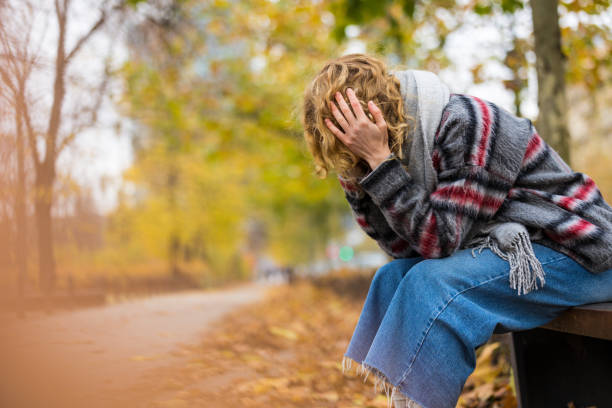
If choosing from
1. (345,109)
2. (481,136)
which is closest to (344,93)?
(345,109)

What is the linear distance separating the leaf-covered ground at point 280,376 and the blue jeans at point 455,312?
89cm

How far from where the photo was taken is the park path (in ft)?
5.38

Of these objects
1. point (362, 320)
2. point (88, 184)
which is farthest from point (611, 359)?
point (88, 184)

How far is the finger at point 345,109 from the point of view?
1808 mm

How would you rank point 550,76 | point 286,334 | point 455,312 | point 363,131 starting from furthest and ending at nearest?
point 286,334, point 550,76, point 363,131, point 455,312

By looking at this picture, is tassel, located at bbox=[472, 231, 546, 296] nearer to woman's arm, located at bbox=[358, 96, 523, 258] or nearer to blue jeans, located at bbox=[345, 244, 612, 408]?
blue jeans, located at bbox=[345, 244, 612, 408]

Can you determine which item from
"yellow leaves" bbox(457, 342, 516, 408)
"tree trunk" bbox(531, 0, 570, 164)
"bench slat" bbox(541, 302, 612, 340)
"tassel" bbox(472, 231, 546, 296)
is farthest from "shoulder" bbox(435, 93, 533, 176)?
"tree trunk" bbox(531, 0, 570, 164)

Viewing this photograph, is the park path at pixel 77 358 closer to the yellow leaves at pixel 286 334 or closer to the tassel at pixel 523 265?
the yellow leaves at pixel 286 334

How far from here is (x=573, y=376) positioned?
197 cm

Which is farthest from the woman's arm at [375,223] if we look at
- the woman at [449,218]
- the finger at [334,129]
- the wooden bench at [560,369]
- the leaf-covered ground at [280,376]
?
the leaf-covered ground at [280,376]

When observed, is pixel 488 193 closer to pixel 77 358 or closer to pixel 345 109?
pixel 345 109

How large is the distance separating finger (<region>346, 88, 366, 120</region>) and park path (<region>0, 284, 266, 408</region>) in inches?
57.0

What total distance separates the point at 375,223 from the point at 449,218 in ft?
1.58

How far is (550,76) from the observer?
315 centimetres
